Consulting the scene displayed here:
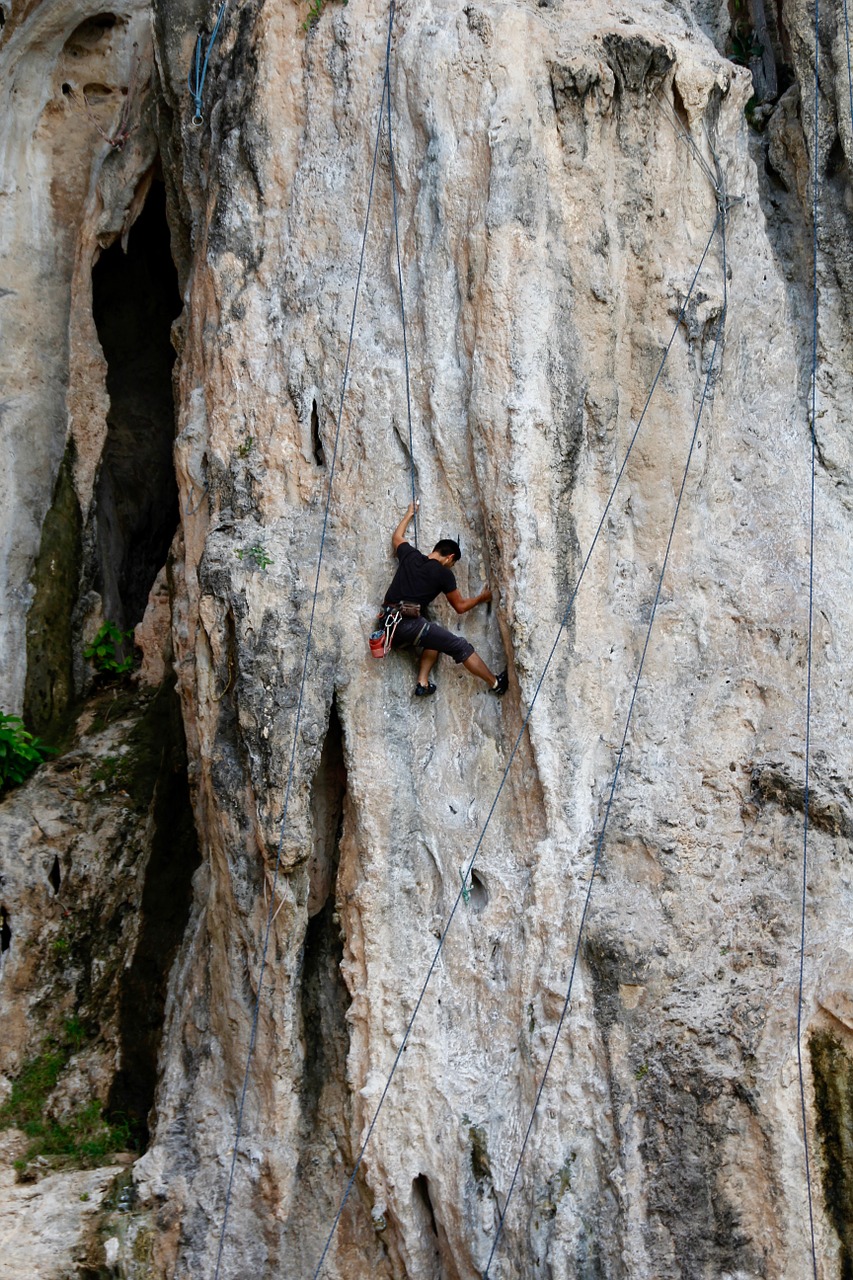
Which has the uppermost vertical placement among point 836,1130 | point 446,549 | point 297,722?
point 446,549

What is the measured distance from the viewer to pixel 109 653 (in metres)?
12.0

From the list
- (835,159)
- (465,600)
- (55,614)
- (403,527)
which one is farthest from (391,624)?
(835,159)

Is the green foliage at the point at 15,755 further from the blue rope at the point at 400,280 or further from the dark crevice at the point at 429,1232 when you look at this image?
the dark crevice at the point at 429,1232

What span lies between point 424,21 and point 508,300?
2.13m

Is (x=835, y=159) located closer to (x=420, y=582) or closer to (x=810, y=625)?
(x=810, y=625)

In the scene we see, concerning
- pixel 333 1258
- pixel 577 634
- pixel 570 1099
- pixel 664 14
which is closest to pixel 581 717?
pixel 577 634

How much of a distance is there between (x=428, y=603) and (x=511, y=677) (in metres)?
0.70

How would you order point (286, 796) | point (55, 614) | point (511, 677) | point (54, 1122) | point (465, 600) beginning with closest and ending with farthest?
point (286, 796)
point (511, 677)
point (465, 600)
point (54, 1122)
point (55, 614)

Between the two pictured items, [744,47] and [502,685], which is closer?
[502,685]

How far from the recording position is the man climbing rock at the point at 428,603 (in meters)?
8.75

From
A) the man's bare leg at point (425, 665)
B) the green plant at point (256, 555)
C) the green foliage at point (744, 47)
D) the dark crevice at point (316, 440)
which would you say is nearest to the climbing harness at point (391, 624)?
the man's bare leg at point (425, 665)

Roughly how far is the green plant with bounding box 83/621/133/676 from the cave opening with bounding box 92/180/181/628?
860mm

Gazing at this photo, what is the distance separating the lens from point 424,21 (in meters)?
9.47

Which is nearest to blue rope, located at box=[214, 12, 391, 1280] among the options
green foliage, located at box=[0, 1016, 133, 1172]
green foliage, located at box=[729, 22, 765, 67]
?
green foliage, located at box=[0, 1016, 133, 1172]
